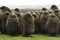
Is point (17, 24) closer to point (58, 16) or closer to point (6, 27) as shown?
point (6, 27)

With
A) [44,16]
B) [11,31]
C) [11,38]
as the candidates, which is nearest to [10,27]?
[11,31]

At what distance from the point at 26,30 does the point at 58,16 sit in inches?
33.8

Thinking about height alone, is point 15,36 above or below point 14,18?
below

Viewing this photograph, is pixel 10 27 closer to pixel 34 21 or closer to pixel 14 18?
pixel 14 18

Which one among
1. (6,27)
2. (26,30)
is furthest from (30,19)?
(6,27)

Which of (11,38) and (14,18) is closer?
(11,38)

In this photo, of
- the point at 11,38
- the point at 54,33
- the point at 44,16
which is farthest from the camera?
A: the point at 44,16

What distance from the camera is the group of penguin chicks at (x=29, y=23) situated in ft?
15.7

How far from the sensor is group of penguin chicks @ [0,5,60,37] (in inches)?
188

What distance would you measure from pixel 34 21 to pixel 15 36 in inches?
25.8

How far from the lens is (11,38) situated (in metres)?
4.50

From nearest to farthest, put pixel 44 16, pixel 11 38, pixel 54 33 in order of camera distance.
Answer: pixel 11 38 → pixel 54 33 → pixel 44 16

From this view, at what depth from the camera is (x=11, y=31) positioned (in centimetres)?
488

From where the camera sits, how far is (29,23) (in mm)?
→ 4777
